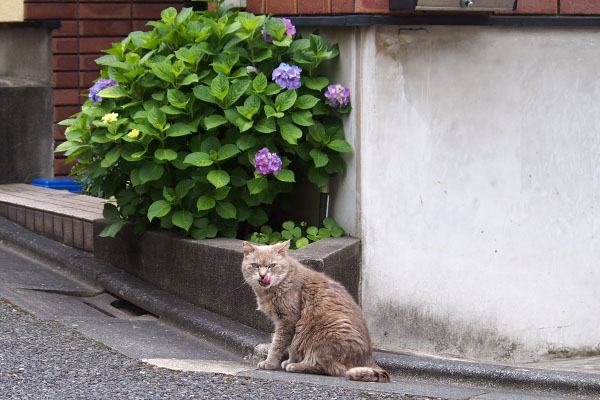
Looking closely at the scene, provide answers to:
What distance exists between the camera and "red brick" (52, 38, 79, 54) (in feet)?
30.1

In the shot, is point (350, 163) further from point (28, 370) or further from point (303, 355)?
point (28, 370)

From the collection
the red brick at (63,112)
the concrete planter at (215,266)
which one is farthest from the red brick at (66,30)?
the concrete planter at (215,266)

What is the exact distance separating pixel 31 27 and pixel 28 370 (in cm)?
564

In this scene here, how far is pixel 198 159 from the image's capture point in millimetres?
5773

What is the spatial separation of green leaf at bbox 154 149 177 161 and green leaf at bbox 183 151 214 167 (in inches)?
3.5

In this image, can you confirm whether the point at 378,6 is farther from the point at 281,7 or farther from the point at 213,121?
the point at 213,121

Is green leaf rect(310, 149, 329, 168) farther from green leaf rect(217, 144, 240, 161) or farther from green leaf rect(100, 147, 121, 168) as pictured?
green leaf rect(100, 147, 121, 168)

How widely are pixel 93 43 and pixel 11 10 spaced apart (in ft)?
2.90

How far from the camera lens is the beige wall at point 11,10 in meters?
9.23

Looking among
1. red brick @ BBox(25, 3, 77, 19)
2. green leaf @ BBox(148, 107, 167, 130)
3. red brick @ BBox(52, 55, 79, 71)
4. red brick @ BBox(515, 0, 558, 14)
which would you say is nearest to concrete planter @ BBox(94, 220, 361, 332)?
green leaf @ BBox(148, 107, 167, 130)

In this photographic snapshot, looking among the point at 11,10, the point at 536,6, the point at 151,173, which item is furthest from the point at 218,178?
the point at 11,10

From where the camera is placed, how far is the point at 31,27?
9.44m

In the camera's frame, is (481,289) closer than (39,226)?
Yes

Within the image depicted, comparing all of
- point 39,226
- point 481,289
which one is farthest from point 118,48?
point 481,289
